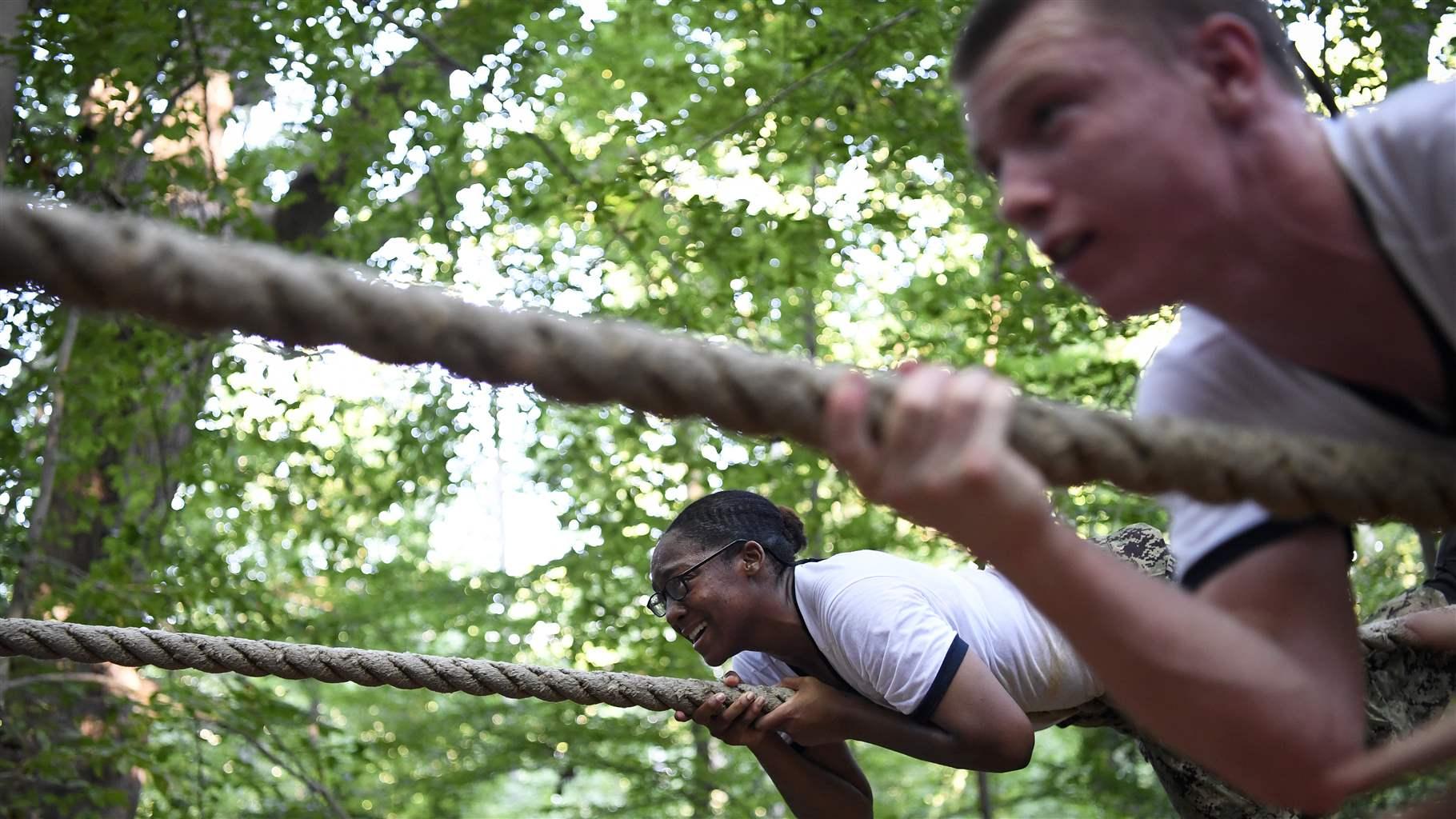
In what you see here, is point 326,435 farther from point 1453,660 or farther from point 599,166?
point 1453,660

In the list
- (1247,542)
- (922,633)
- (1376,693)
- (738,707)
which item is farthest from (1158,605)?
(1376,693)

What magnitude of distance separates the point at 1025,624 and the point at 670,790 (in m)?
4.26

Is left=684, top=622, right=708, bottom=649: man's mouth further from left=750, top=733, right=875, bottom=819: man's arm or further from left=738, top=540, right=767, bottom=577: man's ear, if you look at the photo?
left=750, top=733, right=875, bottom=819: man's arm

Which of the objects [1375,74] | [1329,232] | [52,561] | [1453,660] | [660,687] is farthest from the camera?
[52,561]

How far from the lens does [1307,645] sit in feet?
3.22

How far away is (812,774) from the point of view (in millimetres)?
2727

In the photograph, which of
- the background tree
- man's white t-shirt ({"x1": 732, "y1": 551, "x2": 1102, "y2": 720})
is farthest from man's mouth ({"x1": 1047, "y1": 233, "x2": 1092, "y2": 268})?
the background tree

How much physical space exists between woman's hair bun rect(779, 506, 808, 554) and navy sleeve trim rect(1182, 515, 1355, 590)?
1844 mm

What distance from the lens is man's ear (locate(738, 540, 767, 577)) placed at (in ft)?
8.75

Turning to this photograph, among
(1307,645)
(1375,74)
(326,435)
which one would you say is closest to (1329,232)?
(1307,645)

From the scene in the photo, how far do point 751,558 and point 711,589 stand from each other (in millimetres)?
107

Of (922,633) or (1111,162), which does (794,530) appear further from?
(1111,162)

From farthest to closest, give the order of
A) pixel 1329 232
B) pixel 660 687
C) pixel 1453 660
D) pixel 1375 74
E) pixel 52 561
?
pixel 52 561 → pixel 1375 74 → pixel 1453 660 → pixel 660 687 → pixel 1329 232

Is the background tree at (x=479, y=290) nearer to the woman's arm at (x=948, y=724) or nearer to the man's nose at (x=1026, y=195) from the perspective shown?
the woman's arm at (x=948, y=724)
